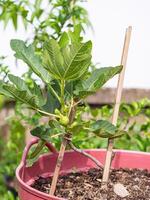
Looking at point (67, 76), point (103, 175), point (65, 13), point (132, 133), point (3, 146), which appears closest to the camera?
point (67, 76)

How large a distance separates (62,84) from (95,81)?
0.06 m

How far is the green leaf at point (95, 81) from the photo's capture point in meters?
0.81

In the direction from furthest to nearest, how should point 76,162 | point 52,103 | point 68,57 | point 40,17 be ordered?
point 40,17
point 76,162
point 52,103
point 68,57

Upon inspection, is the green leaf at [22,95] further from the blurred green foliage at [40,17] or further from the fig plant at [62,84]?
the blurred green foliage at [40,17]

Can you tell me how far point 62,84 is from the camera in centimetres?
84

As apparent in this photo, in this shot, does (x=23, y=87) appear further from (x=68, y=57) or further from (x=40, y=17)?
(x=40, y=17)

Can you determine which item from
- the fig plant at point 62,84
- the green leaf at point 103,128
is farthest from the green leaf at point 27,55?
the green leaf at point 103,128

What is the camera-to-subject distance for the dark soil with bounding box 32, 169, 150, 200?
2.90 feet

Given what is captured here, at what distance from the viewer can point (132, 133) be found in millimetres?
1552

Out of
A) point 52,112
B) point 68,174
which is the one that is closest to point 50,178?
point 68,174

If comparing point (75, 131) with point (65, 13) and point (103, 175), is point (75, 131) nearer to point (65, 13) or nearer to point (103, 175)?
point (103, 175)

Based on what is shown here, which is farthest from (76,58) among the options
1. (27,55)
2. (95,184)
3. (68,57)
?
(95,184)

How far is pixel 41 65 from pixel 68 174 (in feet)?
0.86

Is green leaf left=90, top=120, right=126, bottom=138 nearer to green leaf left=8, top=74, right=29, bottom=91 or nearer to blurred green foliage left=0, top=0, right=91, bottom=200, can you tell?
green leaf left=8, top=74, right=29, bottom=91
